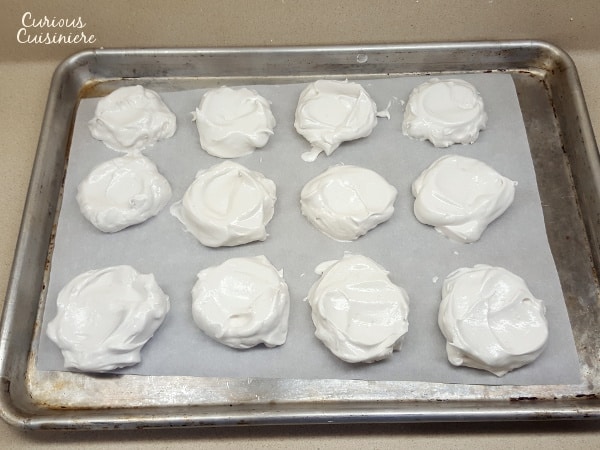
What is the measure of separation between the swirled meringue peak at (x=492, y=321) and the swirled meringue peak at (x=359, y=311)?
126mm

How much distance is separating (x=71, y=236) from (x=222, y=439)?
71cm

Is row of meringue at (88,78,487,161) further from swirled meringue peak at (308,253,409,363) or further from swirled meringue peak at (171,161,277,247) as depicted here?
swirled meringue peak at (308,253,409,363)

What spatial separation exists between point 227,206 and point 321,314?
1.36 feet

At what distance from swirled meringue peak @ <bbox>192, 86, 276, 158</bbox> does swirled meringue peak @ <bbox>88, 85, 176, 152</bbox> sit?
111mm

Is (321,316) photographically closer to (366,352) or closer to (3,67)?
(366,352)

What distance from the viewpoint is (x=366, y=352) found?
1.43 meters

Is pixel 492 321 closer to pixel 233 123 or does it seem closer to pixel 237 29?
pixel 233 123

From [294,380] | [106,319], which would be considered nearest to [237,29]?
[106,319]

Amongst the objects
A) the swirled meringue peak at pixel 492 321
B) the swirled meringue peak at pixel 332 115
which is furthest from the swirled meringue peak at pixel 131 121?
the swirled meringue peak at pixel 492 321

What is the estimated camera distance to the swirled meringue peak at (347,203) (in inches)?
63.1

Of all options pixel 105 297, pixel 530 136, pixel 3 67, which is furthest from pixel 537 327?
pixel 3 67

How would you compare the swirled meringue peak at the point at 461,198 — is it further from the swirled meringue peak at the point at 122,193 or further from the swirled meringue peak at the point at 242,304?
the swirled meringue peak at the point at 122,193

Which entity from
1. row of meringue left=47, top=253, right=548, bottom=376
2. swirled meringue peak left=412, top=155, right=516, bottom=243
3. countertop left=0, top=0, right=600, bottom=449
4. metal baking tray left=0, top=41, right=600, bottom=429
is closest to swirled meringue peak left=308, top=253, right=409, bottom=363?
row of meringue left=47, top=253, right=548, bottom=376

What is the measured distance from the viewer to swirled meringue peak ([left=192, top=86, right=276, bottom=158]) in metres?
1.73
